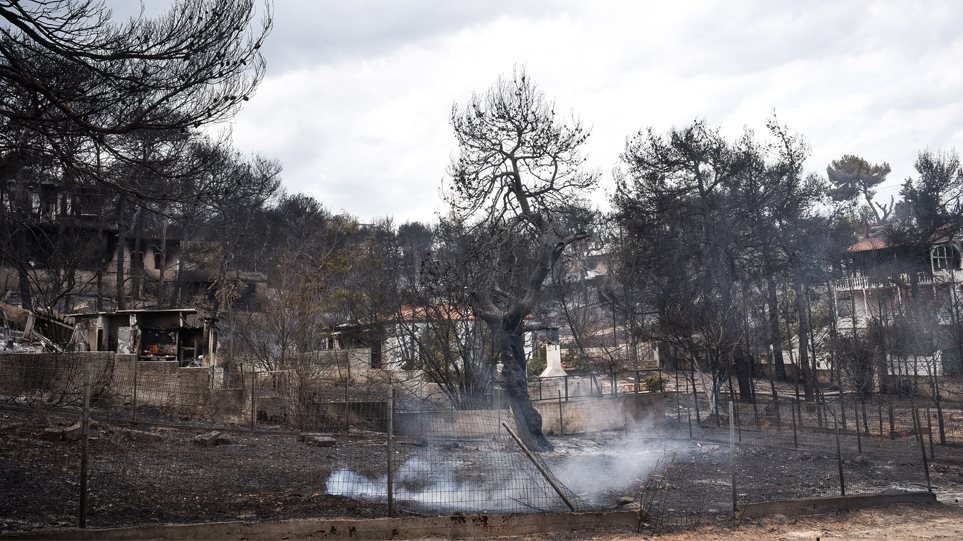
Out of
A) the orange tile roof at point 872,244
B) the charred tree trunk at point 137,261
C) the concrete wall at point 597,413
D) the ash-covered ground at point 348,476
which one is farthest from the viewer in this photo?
the charred tree trunk at point 137,261

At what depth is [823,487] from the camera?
1422cm

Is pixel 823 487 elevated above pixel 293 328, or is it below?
below

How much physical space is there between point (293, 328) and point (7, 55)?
Result: 1869cm

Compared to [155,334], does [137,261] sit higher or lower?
higher

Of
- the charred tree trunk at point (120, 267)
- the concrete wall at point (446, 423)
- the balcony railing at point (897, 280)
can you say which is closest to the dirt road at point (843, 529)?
the concrete wall at point (446, 423)

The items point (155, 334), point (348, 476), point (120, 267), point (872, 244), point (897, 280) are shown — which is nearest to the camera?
point (348, 476)

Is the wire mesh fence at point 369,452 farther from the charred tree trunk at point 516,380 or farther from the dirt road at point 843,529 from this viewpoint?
the charred tree trunk at point 516,380

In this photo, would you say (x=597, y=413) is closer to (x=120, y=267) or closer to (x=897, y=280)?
(x=897, y=280)

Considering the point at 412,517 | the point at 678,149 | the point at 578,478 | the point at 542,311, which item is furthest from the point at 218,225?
the point at 412,517

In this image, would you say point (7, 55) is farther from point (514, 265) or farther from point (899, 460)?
point (899, 460)

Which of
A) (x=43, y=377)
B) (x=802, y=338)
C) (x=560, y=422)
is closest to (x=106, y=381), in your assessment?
(x=43, y=377)

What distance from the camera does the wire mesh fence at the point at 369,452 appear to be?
1083 cm

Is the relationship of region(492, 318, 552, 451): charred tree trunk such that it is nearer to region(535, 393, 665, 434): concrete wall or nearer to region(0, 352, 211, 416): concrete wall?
region(535, 393, 665, 434): concrete wall

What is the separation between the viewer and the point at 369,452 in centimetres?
1677
